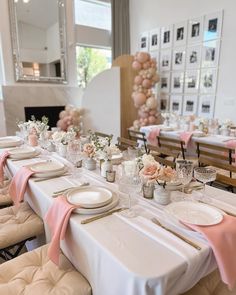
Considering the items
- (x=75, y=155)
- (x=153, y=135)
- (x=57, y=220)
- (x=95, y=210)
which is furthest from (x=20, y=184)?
(x=153, y=135)

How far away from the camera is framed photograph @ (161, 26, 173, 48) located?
564cm

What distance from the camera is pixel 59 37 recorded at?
5934 millimetres

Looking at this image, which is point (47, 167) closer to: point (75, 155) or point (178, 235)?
point (75, 155)

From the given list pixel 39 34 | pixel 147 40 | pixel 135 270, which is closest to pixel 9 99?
pixel 39 34

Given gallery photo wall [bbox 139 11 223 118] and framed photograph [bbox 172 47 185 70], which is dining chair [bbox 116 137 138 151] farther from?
framed photograph [bbox 172 47 185 70]

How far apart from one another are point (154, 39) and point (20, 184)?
552cm

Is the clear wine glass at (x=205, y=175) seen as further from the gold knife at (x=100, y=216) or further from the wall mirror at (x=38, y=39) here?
the wall mirror at (x=38, y=39)

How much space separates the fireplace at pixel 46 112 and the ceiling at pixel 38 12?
1934 mm

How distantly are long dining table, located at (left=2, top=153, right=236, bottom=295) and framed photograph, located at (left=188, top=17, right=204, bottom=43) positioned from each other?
473 cm

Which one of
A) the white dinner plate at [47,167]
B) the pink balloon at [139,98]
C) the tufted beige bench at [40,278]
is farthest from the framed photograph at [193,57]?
the tufted beige bench at [40,278]

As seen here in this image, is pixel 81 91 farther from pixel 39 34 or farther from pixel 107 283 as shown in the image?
pixel 107 283

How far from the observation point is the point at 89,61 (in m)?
6.98

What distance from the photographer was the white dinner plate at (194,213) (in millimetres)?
1113

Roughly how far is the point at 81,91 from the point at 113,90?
117 centimetres
